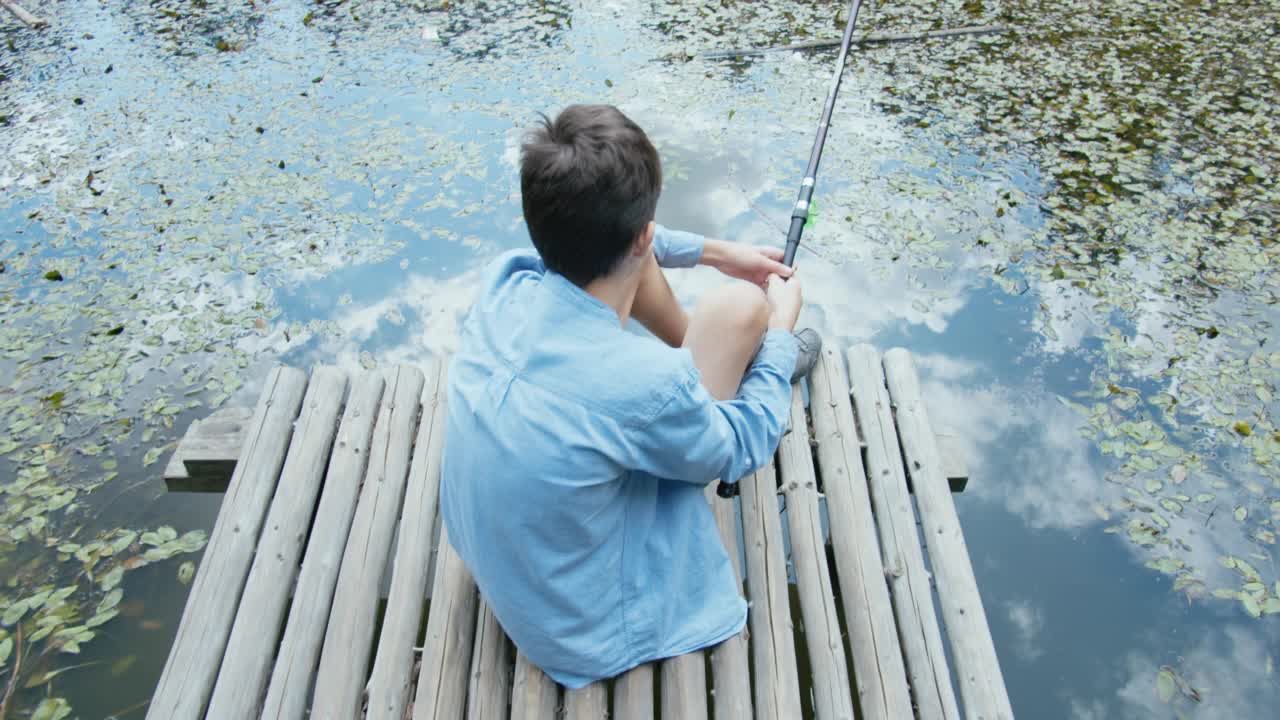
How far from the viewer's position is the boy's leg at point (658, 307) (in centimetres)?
202

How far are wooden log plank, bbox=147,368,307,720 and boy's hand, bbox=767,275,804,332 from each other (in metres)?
1.52

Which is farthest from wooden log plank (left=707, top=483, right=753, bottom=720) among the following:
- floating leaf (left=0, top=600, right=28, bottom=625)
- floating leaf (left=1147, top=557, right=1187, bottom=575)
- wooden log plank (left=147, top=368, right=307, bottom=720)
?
floating leaf (left=0, top=600, right=28, bottom=625)

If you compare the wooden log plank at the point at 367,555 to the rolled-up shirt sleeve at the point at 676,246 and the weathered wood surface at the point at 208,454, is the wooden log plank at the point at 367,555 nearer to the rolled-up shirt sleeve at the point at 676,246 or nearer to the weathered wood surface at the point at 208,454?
the weathered wood surface at the point at 208,454

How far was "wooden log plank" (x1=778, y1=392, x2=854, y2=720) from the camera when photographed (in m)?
1.70

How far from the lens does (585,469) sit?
1.15m

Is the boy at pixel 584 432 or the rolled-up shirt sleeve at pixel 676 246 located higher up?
the boy at pixel 584 432

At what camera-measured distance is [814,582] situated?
1898 millimetres

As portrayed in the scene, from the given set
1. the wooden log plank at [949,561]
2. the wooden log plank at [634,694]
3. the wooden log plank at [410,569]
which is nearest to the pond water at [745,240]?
the wooden log plank at [949,561]

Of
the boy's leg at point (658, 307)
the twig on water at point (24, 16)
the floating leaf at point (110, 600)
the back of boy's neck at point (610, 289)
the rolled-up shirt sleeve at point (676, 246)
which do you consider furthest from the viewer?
the twig on water at point (24, 16)

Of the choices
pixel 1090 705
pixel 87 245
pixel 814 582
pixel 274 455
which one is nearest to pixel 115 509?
pixel 274 455

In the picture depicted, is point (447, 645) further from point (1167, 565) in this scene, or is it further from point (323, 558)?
point (1167, 565)

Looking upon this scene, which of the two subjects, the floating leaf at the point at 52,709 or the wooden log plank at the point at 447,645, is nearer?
the wooden log plank at the point at 447,645

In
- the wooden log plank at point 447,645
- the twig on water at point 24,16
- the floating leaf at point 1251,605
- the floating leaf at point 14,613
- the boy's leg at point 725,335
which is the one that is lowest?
the floating leaf at point 1251,605

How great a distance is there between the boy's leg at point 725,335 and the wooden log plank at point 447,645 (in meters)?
0.73
